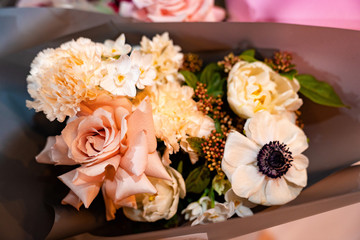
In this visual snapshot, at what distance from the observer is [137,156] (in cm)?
49

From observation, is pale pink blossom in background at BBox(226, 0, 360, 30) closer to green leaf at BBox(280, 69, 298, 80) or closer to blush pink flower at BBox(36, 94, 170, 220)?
green leaf at BBox(280, 69, 298, 80)

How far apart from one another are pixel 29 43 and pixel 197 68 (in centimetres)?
41

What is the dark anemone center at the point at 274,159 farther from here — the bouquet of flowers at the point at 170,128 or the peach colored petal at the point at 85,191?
the peach colored petal at the point at 85,191

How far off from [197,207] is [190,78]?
274 millimetres

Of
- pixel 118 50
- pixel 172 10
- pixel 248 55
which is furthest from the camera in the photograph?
pixel 172 10

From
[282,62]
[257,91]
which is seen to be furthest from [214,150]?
[282,62]

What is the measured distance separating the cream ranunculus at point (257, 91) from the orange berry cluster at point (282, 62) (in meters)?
0.04

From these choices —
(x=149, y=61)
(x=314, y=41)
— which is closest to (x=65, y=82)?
(x=149, y=61)

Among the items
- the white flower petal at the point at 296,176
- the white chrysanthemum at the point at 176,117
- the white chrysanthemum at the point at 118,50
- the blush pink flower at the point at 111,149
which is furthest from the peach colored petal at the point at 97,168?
the white flower petal at the point at 296,176

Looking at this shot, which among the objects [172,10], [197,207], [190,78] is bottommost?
[197,207]

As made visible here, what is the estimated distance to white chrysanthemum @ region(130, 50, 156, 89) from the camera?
0.54m

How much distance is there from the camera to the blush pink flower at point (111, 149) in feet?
1.61

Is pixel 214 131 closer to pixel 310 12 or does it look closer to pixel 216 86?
pixel 216 86

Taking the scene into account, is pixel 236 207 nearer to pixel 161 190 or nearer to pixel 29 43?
pixel 161 190
